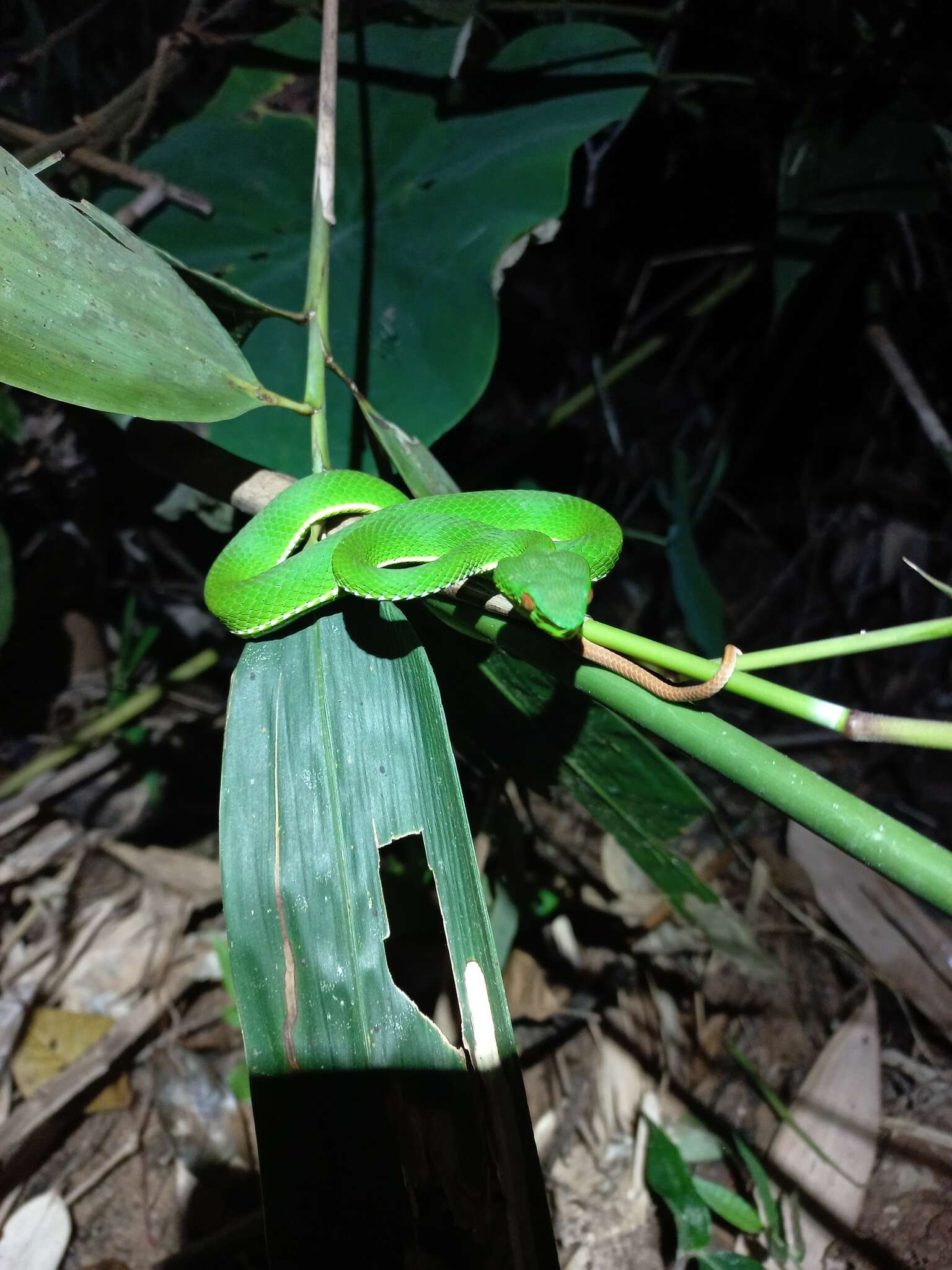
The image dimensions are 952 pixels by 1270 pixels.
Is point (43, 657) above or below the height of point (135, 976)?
above

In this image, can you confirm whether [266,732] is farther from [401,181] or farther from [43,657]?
[43,657]

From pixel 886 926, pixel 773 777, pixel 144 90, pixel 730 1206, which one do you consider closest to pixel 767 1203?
pixel 730 1206

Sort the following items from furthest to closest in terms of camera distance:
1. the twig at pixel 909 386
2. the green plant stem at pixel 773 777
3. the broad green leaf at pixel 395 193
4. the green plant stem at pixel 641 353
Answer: the green plant stem at pixel 641 353 < the twig at pixel 909 386 < the broad green leaf at pixel 395 193 < the green plant stem at pixel 773 777

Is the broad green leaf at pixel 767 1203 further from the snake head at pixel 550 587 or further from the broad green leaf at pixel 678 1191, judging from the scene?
the snake head at pixel 550 587

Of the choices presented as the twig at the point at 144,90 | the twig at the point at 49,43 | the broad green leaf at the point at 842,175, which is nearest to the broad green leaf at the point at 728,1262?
the broad green leaf at the point at 842,175

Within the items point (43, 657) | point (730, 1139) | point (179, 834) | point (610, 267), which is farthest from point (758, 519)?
point (43, 657)

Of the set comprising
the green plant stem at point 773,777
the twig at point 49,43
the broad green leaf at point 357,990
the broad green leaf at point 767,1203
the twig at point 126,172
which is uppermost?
the twig at point 49,43
